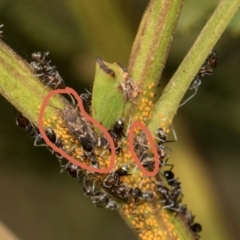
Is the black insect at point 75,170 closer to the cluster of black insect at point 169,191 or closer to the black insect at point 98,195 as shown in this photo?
the black insect at point 98,195

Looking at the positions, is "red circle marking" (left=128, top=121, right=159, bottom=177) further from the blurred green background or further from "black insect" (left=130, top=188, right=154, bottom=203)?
the blurred green background

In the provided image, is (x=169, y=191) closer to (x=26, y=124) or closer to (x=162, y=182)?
(x=162, y=182)

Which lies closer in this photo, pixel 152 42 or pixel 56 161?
pixel 152 42

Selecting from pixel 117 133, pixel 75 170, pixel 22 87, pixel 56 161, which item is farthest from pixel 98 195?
pixel 56 161

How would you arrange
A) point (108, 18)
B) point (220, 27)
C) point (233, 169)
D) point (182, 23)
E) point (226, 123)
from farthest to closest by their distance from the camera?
point (233, 169), point (226, 123), point (108, 18), point (182, 23), point (220, 27)

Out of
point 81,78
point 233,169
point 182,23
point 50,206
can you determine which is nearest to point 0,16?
point 81,78

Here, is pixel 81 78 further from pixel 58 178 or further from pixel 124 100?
pixel 124 100

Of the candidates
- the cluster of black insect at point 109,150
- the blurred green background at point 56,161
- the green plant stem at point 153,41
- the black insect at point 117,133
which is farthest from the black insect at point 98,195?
the blurred green background at point 56,161
